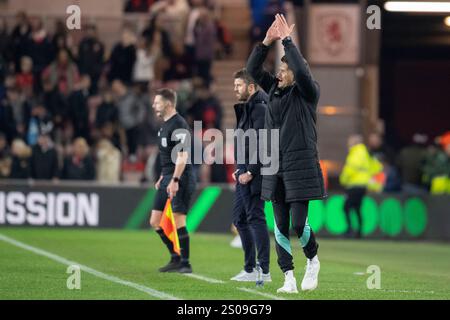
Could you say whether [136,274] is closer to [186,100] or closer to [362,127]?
[186,100]

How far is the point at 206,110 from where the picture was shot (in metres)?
27.5

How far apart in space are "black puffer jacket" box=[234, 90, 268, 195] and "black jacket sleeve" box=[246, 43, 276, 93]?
964 mm

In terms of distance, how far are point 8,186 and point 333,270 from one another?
34.4ft

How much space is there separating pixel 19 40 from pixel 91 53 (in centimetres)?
177

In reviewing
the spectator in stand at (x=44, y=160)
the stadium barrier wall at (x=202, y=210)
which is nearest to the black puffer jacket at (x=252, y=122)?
the stadium barrier wall at (x=202, y=210)

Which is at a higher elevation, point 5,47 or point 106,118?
point 5,47

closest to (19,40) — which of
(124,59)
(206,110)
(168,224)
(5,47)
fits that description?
(5,47)

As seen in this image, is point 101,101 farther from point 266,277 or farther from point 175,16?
point 266,277

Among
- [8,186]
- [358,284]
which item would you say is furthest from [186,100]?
[358,284]

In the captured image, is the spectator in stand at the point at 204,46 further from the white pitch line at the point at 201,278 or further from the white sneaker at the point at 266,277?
the white sneaker at the point at 266,277

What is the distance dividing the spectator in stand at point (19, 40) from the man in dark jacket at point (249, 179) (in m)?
14.2

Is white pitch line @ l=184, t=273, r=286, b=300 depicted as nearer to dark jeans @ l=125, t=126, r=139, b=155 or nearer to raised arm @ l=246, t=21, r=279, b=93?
raised arm @ l=246, t=21, r=279, b=93

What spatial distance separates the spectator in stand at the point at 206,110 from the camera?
90.1 ft

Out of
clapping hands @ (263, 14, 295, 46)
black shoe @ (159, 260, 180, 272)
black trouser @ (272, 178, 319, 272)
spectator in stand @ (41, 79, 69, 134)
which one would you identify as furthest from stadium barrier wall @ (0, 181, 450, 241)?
clapping hands @ (263, 14, 295, 46)
